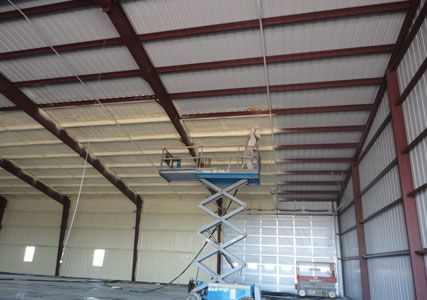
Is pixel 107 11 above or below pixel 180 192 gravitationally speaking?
above

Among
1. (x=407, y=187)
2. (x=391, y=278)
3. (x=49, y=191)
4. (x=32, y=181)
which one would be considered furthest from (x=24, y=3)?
(x=49, y=191)

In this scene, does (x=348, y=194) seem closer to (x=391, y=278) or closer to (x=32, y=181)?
(x=391, y=278)

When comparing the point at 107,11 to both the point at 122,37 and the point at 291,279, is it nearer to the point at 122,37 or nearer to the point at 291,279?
the point at 122,37

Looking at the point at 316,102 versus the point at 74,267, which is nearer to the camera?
the point at 316,102

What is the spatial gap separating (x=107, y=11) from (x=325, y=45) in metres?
8.79

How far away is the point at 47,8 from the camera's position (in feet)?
45.2

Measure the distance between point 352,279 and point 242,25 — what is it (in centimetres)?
1817

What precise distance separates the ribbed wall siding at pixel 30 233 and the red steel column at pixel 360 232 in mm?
26275

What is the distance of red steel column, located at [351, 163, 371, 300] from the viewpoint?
18938 millimetres

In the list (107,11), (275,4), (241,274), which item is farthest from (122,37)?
(241,274)

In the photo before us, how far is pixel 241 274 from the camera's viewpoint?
2697 centimetres

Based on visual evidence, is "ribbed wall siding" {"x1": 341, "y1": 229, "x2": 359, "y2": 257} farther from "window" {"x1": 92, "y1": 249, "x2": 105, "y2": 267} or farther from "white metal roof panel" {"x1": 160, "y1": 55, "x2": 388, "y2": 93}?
"window" {"x1": 92, "y1": 249, "x2": 105, "y2": 267}

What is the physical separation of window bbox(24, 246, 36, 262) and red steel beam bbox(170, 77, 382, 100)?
24.2m

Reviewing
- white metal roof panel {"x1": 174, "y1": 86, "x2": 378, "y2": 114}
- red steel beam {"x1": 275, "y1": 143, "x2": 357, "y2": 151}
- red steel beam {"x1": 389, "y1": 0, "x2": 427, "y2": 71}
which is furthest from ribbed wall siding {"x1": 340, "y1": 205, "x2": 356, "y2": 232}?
red steel beam {"x1": 389, "y1": 0, "x2": 427, "y2": 71}
